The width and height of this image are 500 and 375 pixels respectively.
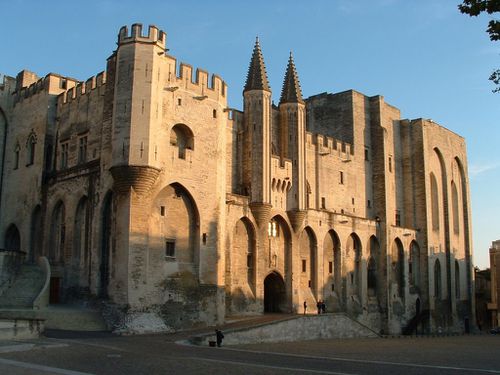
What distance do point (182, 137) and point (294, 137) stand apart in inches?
377

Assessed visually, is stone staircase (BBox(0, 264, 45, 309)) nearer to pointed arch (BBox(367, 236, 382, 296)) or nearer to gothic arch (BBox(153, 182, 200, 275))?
gothic arch (BBox(153, 182, 200, 275))

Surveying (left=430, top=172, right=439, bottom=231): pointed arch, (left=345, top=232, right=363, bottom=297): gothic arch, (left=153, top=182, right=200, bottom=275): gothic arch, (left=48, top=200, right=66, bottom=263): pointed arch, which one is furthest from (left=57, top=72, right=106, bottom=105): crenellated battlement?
(left=430, top=172, right=439, bottom=231): pointed arch

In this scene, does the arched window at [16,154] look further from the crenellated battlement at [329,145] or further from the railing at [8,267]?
the crenellated battlement at [329,145]

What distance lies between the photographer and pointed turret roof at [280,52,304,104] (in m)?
38.3

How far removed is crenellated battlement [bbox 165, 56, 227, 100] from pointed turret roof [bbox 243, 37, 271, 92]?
3.03 meters

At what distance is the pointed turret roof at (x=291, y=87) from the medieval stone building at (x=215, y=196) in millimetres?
94

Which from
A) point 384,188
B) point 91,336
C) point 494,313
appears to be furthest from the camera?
point 494,313

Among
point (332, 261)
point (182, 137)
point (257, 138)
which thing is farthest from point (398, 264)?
point (182, 137)

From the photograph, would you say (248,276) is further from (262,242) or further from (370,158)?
(370,158)

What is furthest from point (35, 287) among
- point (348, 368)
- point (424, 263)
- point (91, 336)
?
point (424, 263)

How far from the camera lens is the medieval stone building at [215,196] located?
1107 inches

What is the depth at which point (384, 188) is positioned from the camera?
1839 inches

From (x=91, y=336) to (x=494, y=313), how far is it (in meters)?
47.9

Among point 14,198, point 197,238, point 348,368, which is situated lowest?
point 348,368
